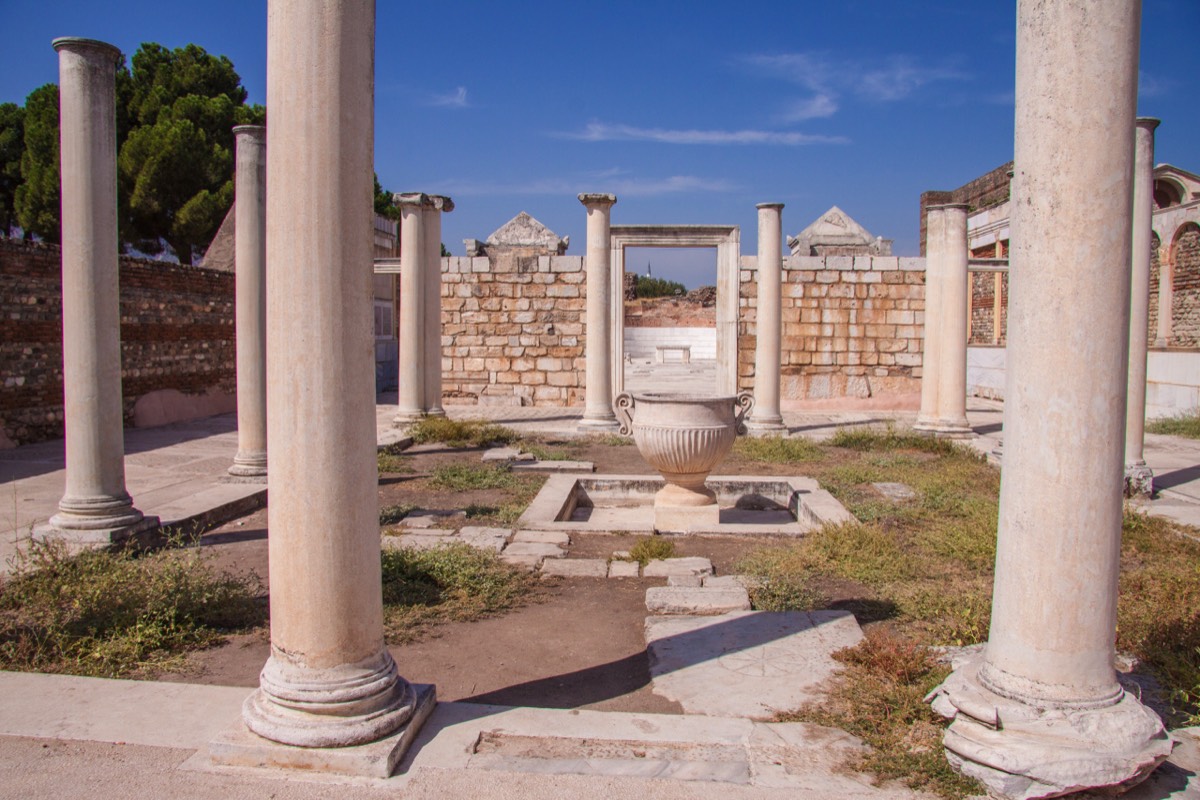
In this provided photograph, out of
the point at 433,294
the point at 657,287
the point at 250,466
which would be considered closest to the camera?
the point at 250,466

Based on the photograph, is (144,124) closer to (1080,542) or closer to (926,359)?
(926,359)

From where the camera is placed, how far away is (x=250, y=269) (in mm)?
8078

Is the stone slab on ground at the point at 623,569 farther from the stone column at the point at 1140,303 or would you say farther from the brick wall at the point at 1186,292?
the brick wall at the point at 1186,292

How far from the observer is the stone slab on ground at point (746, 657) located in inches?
145

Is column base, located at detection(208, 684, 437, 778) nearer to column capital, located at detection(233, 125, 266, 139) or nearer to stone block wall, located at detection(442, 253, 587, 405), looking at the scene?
column capital, located at detection(233, 125, 266, 139)

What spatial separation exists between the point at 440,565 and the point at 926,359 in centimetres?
953

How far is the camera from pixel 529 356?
17219 millimetres

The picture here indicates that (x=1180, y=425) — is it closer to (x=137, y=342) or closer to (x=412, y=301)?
(x=412, y=301)

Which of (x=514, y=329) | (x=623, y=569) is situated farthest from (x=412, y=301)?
(x=623, y=569)

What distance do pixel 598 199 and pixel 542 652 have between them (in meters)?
9.82

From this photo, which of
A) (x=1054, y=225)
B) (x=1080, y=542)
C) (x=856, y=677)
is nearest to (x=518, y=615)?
(x=856, y=677)

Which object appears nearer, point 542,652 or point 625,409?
point 542,652

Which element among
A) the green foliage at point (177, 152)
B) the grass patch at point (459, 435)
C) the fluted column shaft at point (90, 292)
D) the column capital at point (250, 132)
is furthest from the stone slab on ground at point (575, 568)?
the green foliage at point (177, 152)

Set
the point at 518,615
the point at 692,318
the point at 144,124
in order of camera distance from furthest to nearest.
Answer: the point at 692,318, the point at 144,124, the point at 518,615
